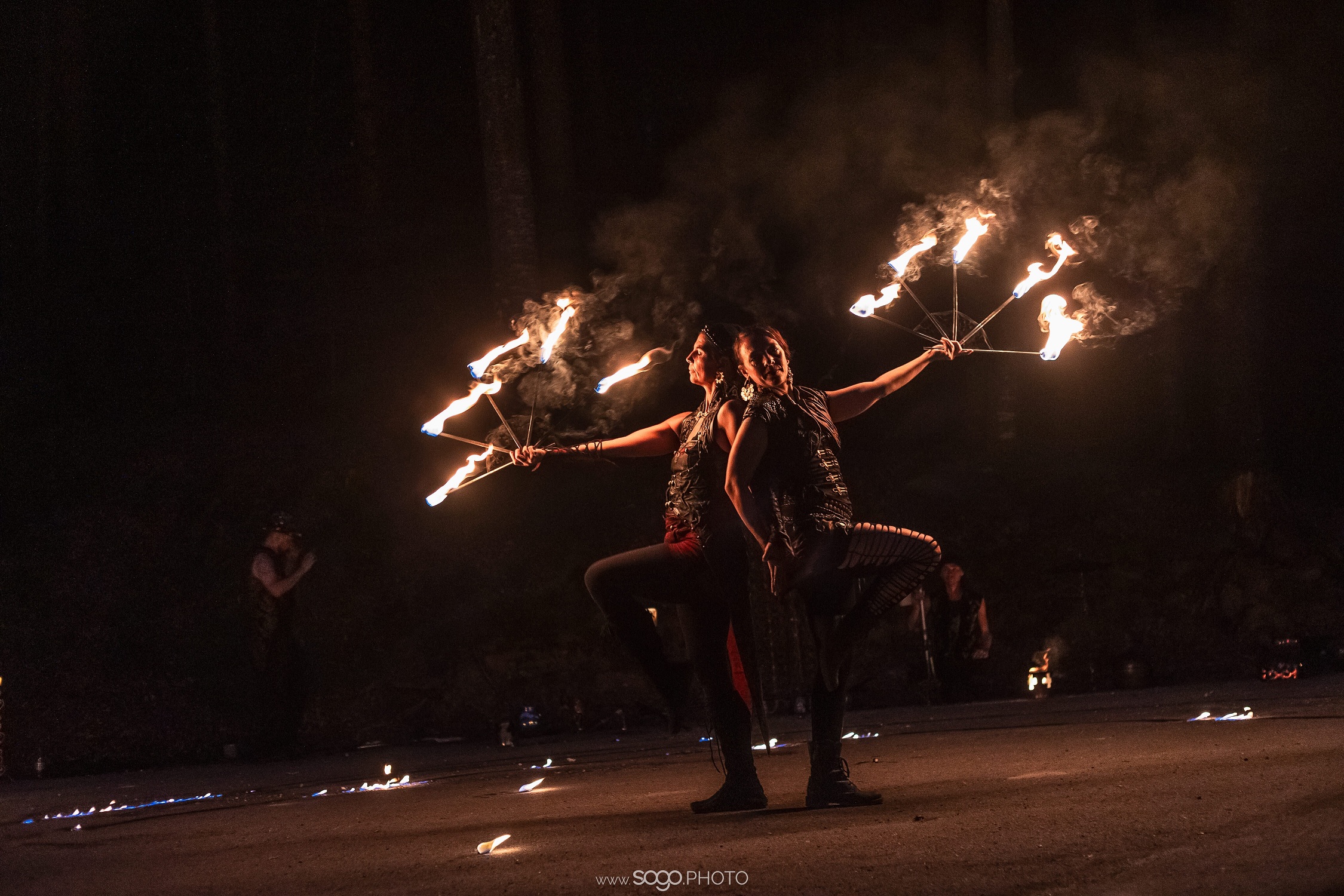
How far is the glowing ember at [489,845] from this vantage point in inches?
202

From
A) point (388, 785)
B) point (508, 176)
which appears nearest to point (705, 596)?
point (388, 785)

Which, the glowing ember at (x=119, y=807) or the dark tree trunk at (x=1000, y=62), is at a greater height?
the dark tree trunk at (x=1000, y=62)

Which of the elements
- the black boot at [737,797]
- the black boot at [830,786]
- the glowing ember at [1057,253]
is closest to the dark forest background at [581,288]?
the glowing ember at [1057,253]

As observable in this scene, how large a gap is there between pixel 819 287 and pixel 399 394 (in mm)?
5620

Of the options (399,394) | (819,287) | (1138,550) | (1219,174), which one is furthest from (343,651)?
(1219,174)

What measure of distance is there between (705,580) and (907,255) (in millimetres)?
2516

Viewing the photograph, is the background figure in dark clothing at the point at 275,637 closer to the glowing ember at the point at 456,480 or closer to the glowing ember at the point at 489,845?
the glowing ember at the point at 456,480

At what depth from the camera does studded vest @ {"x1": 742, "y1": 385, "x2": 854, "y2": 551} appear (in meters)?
5.61

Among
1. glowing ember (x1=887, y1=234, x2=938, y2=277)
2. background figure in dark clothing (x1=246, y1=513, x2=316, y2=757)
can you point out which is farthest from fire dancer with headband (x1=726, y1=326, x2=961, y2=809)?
background figure in dark clothing (x1=246, y1=513, x2=316, y2=757)

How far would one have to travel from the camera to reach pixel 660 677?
592 centimetres

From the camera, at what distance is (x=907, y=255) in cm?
726

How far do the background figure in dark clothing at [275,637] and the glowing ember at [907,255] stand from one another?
6.63 meters

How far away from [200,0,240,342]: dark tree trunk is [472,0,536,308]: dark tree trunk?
6.10m

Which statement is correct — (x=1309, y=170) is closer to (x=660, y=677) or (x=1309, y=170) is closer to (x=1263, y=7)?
(x=1263, y=7)
